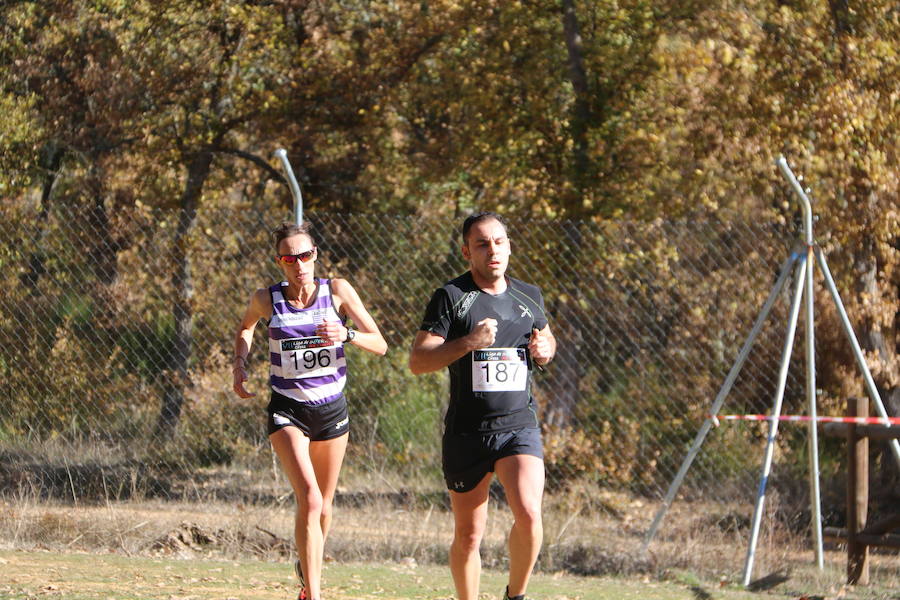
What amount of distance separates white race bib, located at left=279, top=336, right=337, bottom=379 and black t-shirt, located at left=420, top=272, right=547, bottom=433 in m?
0.89

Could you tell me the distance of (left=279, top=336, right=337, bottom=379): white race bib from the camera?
5508mm

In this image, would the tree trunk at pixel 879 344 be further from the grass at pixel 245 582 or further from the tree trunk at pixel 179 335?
the tree trunk at pixel 179 335

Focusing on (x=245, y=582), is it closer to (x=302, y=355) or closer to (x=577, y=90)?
(x=302, y=355)

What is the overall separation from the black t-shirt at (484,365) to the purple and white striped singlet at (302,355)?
0.87 metres

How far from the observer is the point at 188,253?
834cm

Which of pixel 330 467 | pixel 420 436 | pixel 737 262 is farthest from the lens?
pixel 420 436

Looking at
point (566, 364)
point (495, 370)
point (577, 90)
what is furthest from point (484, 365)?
point (577, 90)

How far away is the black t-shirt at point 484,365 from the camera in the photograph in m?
4.79

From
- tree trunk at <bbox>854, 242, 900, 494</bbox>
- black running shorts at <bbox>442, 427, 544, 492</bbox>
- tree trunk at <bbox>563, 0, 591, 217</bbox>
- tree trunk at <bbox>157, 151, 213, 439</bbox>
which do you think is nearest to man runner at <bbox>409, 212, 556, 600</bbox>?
black running shorts at <bbox>442, 427, 544, 492</bbox>

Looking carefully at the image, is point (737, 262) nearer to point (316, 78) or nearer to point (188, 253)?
point (188, 253)

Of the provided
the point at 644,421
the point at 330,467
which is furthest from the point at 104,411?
the point at 644,421

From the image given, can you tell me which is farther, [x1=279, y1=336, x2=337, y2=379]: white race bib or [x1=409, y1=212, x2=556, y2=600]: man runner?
[x1=279, y1=336, x2=337, y2=379]: white race bib

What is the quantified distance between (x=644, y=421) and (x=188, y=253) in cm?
355

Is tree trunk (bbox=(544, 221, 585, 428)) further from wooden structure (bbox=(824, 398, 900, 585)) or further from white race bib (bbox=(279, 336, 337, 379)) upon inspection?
white race bib (bbox=(279, 336, 337, 379))
